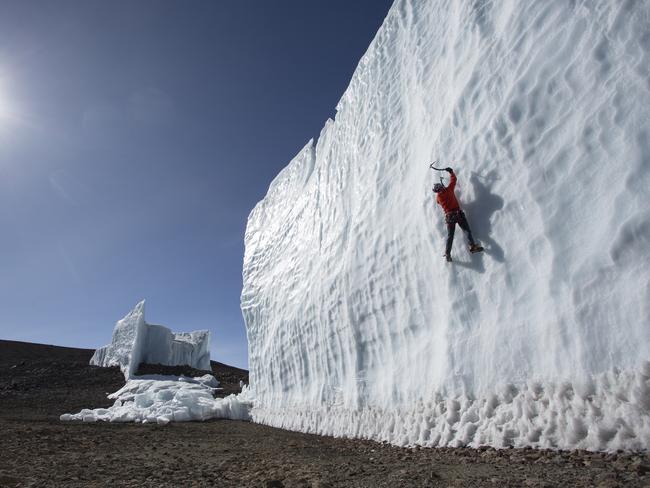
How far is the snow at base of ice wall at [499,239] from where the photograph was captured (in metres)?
3.84

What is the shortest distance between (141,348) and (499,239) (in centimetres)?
2879

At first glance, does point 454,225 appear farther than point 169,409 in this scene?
No

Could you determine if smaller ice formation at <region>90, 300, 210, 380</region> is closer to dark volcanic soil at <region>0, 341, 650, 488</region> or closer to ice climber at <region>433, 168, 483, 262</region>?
dark volcanic soil at <region>0, 341, 650, 488</region>

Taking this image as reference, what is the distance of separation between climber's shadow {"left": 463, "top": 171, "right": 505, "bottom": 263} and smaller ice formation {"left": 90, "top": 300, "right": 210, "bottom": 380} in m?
25.5

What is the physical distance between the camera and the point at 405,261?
7.23m

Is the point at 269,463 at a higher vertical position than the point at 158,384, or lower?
lower

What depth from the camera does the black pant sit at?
5.53 metres

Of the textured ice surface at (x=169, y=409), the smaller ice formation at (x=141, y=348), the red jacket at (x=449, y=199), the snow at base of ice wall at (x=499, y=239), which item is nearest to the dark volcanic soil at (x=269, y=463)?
the snow at base of ice wall at (x=499, y=239)

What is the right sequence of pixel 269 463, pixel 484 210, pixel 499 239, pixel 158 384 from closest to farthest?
pixel 499 239, pixel 269 463, pixel 484 210, pixel 158 384

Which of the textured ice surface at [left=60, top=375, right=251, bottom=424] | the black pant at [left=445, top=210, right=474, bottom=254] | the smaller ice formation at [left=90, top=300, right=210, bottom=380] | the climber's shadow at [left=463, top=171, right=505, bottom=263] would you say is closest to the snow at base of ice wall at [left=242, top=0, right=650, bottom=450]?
the climber's shadow at [left=463, top=171, right=505, bottom=263]

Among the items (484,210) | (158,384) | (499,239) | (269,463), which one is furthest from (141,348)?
(499,239)

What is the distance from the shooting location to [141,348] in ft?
95.4

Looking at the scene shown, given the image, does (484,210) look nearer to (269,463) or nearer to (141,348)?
(269,463)

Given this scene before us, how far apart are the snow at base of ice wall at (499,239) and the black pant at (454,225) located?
15 centimetres
